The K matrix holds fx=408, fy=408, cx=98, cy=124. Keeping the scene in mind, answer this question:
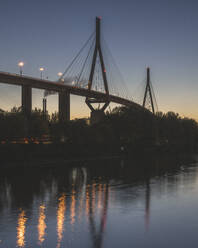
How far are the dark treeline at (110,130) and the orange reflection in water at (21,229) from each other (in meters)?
32.1

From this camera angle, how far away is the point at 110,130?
209 ft

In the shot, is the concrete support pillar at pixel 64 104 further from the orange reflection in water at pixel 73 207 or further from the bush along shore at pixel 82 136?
the orange reflection in water at pixel 73 207

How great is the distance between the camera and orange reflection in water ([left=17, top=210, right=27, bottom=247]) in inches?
416

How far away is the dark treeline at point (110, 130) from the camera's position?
48875mm

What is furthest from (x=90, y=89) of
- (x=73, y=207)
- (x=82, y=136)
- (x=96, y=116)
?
(x=73, y=207)

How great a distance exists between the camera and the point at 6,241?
35.0 ft

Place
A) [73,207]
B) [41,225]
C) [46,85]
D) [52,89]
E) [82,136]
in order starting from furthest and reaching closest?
[52,89] → [46,85] → [82,136] → [73,207] → [41,225]

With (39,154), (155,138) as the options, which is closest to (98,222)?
(39,154)

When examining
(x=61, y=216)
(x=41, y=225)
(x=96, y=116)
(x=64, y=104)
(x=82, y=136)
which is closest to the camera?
(x=41, y=225)

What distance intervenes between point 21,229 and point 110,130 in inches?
2050

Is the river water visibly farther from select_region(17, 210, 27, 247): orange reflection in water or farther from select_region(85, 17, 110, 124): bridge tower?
select_region(85, 17, 110, 124): bridge tower

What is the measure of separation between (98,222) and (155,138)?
212 feet

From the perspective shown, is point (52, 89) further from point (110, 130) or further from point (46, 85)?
point (110, 130)

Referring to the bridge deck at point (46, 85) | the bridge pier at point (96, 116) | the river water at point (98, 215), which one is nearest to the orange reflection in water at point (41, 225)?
the river water at point (98, 215)
